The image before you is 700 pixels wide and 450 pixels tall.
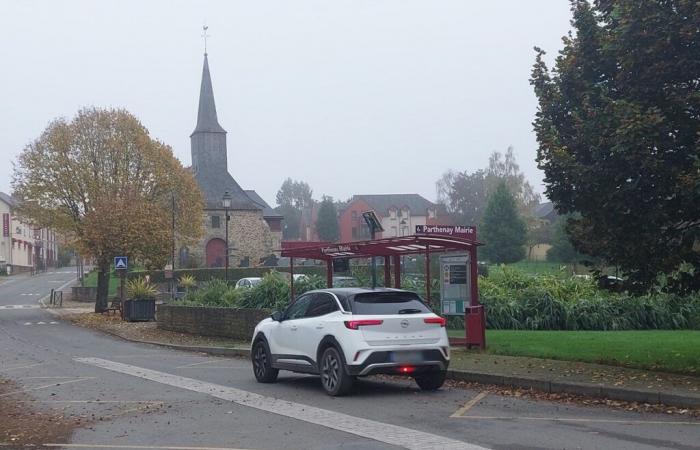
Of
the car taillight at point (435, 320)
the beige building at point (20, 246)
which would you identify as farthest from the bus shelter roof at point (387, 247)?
the beige building at point (20, 246)

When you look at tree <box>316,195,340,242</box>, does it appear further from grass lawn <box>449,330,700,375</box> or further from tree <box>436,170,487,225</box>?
grass lawn <box>449,330,700,375</box>

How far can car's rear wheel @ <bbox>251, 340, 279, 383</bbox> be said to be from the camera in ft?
49.4

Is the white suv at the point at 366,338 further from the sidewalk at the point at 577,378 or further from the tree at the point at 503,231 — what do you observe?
the tree at the point at 503,231

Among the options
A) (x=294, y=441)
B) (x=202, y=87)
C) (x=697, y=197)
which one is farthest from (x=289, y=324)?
(x=202, y=87)

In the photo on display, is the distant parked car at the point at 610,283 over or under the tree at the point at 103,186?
under

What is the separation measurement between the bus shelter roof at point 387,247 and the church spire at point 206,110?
64364mm

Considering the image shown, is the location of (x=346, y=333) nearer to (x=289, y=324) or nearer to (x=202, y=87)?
(x=289, y=324)

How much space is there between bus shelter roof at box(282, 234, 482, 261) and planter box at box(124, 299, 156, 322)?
50.2 ft

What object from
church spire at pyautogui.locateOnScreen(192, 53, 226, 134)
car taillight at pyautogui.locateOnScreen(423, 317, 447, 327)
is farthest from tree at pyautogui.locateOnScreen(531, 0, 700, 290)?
church spire at pyautogui.locateOnScreen(192, 53, 226, 134)

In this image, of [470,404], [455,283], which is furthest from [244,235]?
[470,404]

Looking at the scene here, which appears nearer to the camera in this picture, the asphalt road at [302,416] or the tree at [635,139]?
the asphalt road at [302,416]

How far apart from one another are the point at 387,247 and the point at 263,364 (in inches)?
176

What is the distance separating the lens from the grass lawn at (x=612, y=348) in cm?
1477

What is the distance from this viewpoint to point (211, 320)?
27.1 meters
